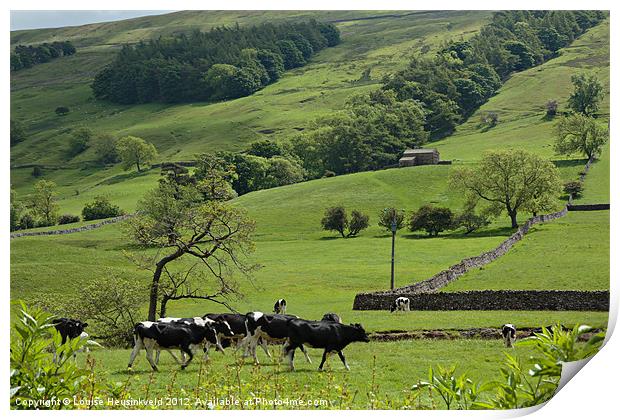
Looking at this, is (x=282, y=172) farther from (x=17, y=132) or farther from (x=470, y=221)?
(x=17, y=132)

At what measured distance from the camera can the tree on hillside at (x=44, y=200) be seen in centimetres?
3178

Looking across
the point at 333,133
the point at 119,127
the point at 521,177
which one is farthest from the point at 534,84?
the point at 119,127

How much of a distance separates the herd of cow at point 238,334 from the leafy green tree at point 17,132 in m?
13.0

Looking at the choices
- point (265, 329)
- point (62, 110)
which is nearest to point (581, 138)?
point (62, 110)

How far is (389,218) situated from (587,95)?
30.8 metres

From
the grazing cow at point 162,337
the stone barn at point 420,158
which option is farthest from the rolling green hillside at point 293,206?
the grazing cow at point 162,337

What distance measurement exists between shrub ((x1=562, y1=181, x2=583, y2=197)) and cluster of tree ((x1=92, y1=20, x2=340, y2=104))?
20634mm

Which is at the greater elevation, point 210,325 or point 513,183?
point 210,325

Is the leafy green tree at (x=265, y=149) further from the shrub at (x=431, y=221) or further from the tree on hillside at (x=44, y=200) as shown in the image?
the tree on hillside at (x=44, y=200)

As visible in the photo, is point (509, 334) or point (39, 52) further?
point (39, 52)

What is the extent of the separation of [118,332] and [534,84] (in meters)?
74.2

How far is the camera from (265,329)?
16.4 m

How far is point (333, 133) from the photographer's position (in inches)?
2566

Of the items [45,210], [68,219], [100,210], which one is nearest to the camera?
[45,210]
